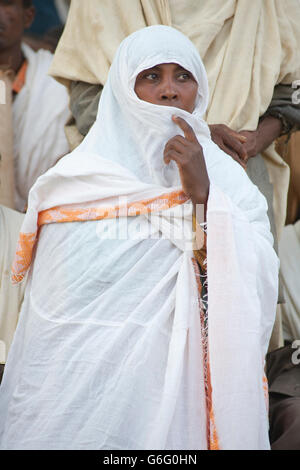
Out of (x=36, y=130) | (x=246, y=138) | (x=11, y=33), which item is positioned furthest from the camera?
(x=11, y=33)

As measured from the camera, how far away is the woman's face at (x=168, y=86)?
289cm

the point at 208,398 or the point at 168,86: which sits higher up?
the point at 168,86

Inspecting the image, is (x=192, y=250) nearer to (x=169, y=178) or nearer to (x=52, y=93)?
(x=169, y=178)

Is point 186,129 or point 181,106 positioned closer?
point 186,129

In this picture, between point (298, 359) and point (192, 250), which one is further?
point (298, 359)

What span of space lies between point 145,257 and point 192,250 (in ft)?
0.49

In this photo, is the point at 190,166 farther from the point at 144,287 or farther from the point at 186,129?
the point at 144,287

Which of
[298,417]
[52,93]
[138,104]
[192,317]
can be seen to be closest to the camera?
[192,317]

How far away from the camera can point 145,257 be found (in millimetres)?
2713

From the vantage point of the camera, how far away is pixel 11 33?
500 centimetres

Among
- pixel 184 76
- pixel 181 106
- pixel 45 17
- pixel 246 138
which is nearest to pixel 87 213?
pixel 181 106

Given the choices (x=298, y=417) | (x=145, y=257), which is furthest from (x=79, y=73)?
(x=298, y=417)

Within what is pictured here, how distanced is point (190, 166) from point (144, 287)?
40cm

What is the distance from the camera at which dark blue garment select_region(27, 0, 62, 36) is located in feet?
17.7
